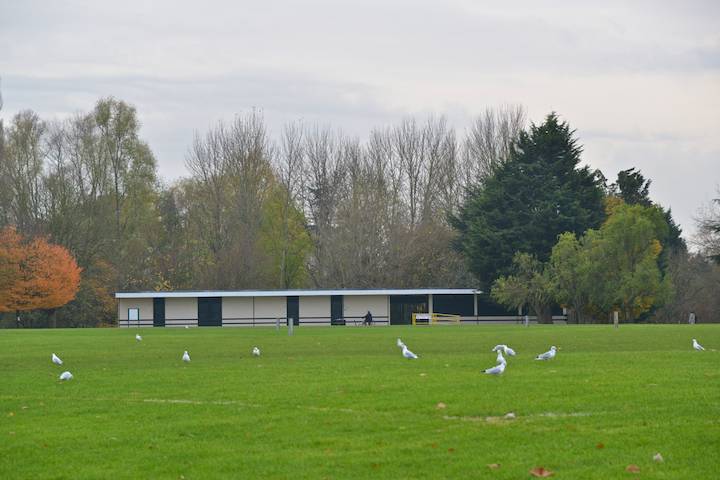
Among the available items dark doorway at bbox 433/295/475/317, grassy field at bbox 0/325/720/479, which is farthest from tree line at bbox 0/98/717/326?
grassy field at bbox 0/325/720/479

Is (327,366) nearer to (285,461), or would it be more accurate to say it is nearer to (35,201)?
(285,461)

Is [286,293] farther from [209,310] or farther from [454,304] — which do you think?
[454,304]

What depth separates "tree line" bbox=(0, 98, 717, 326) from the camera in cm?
9200

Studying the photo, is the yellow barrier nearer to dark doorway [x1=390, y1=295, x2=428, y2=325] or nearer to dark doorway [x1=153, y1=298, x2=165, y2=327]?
dark doorway [x1=390, y1=295, x2=428, y2=325]

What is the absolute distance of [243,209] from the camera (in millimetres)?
97188

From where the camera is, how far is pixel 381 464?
40.8 feet

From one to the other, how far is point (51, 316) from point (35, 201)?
10.2 meters

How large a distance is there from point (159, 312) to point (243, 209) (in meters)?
14.2

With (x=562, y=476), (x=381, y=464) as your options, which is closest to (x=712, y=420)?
(x=562, y=476)

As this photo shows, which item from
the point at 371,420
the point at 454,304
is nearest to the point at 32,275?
the point at 454,304

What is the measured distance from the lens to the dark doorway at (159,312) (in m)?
87.1

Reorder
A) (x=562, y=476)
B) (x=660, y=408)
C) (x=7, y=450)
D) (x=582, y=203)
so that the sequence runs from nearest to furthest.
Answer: (x=562, y=476)
(x=7, y=450)
(x=660, y=408)
(x=582, y=203)

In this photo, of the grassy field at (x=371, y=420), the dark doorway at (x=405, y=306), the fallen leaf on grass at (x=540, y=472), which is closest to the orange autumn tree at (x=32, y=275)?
the dark doorway at (x=405, y=306)

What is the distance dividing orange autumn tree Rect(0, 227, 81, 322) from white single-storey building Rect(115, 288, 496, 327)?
538 centimetres
